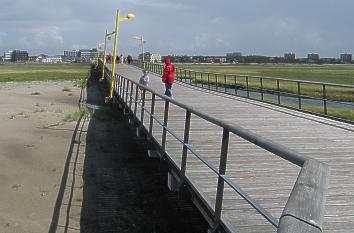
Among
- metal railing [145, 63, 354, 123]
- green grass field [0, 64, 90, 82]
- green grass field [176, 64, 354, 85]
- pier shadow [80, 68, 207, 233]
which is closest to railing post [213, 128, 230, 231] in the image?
pier shadow [80, 68, 207, 233]

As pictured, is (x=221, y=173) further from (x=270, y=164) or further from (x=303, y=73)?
(x=303, y=73)

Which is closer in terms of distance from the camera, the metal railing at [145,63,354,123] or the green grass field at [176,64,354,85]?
the metal railing at [145,63,354,123]

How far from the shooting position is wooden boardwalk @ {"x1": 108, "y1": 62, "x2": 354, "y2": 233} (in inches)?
183

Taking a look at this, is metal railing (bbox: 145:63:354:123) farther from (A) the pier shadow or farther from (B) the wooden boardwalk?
(A) the pier shadow

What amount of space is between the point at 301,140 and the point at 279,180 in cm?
310

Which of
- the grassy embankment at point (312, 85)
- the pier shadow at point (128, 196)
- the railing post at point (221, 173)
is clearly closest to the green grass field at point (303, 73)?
the grassy embankment at point (312, 85)

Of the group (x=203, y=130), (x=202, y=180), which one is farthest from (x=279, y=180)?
(x=203, y=130)

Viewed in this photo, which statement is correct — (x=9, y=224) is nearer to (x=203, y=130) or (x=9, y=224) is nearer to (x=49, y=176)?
(x=49, y=176)

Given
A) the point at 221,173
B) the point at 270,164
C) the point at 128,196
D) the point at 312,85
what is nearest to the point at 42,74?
the point at 312,85

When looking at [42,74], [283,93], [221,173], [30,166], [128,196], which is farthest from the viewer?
[42,74]

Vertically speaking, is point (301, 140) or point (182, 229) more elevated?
point (301, 140)

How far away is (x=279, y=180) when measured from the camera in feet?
19.0

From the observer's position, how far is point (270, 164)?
260 inches

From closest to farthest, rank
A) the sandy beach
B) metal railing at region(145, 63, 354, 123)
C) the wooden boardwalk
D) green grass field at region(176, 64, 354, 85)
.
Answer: the wooden boardwalk < the sandy beach < metal railing at region(145, 63, 354, 123) < green grass field at region(176, 64, 354, 85)
